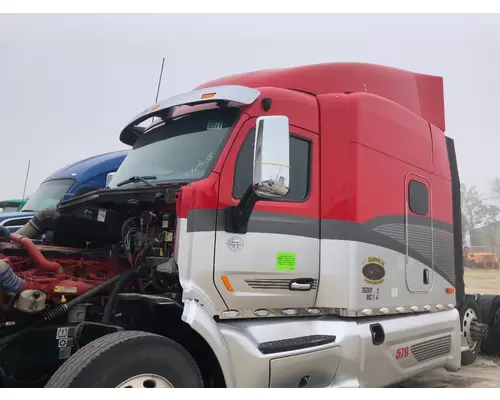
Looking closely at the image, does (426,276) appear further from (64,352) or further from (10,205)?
(10,205)

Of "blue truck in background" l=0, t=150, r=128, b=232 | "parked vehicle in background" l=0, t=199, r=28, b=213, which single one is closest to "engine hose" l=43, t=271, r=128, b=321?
"blue truck in background" l=0, t=150, r=128, b=232

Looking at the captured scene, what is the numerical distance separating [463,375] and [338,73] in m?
3.97

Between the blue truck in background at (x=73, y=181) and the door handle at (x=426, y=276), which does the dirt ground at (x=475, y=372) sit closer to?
the door handle at (x=426, y=276)

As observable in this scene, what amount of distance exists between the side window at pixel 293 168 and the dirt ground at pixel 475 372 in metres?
2.67

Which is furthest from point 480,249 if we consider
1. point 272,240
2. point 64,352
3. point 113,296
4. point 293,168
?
point 64,352

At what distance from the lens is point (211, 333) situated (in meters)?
3.18

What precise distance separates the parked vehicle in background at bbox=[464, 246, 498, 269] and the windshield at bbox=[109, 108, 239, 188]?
3574mm

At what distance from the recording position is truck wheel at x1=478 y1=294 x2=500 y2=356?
670 centimetres

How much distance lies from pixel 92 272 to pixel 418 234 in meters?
3.05

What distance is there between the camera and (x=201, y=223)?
333 centimetres

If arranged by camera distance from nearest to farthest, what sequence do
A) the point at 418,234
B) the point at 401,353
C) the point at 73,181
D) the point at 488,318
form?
the point at 401,353 < the point at 418,234 < the point at 488,318 < the point at 73,181

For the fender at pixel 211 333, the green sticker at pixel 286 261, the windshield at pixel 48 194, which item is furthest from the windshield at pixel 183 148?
the windshield at pixel 48 194

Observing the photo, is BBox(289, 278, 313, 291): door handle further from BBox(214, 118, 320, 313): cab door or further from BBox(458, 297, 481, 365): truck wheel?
BBox(458, 297, 481, 365): truck wheel

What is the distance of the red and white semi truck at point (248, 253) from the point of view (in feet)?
10.7
